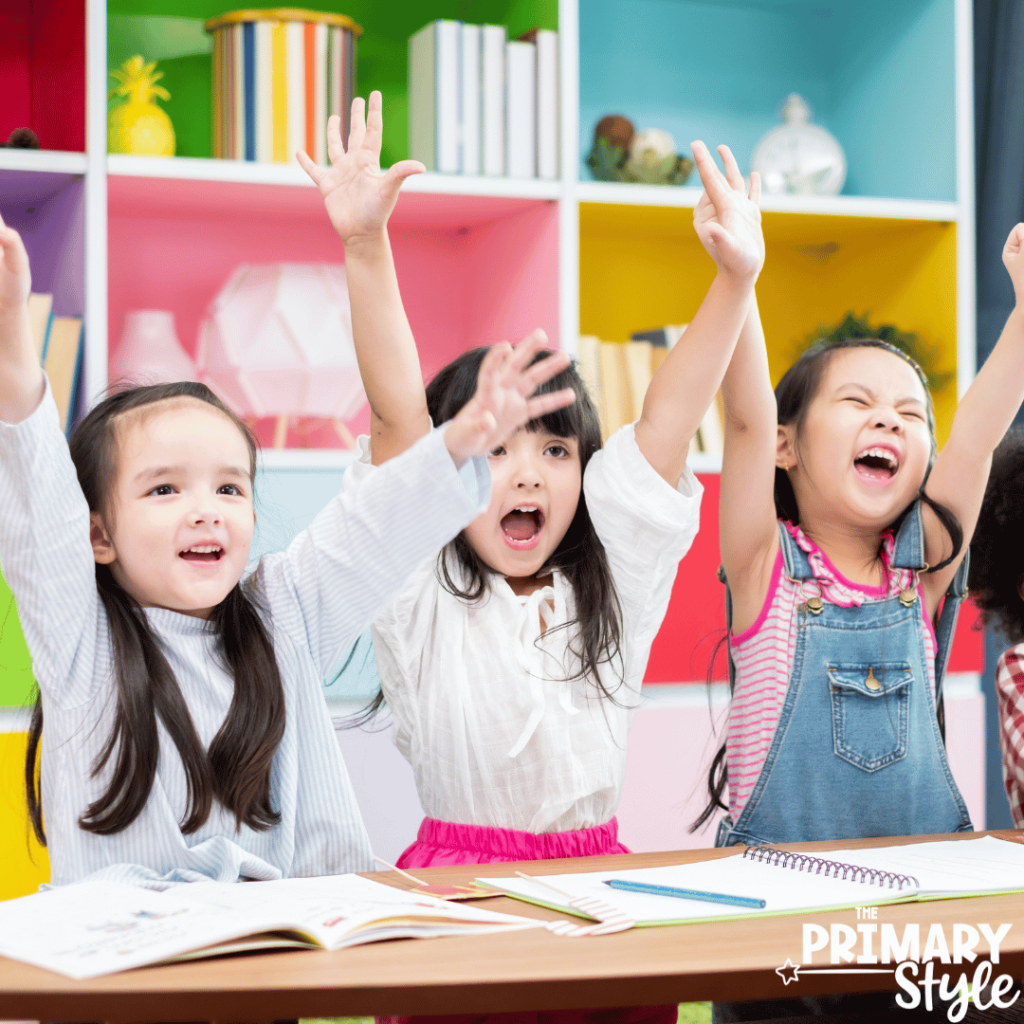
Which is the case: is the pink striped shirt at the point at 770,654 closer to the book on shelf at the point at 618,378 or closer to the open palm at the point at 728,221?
the open palm at the point at 728,221

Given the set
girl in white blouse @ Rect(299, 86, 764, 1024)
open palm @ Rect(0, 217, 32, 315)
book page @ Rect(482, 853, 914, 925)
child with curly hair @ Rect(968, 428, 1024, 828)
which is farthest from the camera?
child with curly hair @ Rect(968, 428, 1024, 828)

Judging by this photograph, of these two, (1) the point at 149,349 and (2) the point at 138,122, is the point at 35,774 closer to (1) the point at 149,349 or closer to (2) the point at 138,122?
(1) the point at 149,349

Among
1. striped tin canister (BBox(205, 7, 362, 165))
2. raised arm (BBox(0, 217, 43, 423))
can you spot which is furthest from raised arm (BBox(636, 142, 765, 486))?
striped tin canister (BBox(205, 7, 362, 165))

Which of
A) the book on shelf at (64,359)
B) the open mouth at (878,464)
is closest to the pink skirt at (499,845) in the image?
the open mouth at (878,464)

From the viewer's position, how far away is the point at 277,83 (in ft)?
6.39

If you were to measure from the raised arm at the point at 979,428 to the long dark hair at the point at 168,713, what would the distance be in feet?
2.54

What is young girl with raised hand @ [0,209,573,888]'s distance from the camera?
3.24 feet

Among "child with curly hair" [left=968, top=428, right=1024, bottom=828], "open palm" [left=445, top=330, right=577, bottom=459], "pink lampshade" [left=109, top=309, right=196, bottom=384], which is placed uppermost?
"pink lampshade" [left=109, top=309, right=196, bottom=384]

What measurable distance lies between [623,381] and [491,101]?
52cm

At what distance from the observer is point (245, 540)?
3.57 feet

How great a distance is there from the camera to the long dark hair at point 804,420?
1375 millimetres

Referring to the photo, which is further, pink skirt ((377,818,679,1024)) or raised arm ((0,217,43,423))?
pink skirt ((377,818,679,1024))

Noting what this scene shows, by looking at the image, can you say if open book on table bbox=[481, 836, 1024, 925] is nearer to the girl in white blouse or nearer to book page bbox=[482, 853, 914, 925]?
book page bbox=[482, 853, 914, 925]

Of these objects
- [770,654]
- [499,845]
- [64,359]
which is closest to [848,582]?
[770,654]
